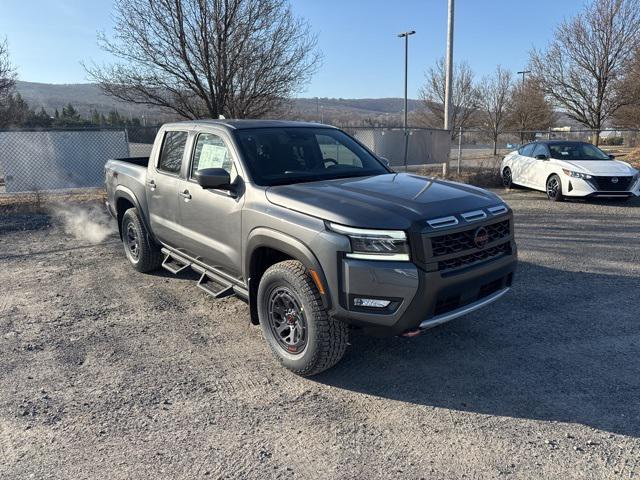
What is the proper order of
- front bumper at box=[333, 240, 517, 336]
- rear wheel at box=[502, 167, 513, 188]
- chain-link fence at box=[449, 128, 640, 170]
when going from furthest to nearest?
chain-link fence at box=[449, 128, 640, 170] → rear wheel at box=[502, 167, 513, 188] → front bumper at box=[333, 240, 517, 336]

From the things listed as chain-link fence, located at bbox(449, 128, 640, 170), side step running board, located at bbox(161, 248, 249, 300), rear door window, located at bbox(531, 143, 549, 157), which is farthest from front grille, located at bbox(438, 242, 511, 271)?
chain-link fence, located at bbox(449, 128, 640, 170)

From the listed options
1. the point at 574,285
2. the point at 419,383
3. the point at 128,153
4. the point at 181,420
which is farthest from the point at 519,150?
the point at 181,420

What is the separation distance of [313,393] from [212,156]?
93.9 inches

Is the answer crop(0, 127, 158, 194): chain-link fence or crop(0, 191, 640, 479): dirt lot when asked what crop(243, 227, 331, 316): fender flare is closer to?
crop(0, 191, 640, 479): dirt lot

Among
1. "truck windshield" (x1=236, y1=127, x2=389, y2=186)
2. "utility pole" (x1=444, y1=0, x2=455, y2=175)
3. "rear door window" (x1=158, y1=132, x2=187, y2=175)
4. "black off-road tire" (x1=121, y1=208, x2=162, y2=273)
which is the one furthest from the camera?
"utility pole" (x1=444, y1=0, x2=455, y2=175)

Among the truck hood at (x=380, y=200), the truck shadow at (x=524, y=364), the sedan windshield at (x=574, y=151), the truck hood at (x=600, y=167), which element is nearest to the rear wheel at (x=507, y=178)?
the sedan windshield at (x=574, y=151)

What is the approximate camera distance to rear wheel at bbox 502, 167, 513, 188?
1326cm

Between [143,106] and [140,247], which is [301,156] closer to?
[140,247]

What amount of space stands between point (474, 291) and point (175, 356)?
96.4 inches

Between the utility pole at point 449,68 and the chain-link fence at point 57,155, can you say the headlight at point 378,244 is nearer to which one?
the chain-link fence at point 57,155

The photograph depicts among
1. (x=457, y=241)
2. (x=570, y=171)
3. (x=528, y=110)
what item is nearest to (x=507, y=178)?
(x=570, y=171)

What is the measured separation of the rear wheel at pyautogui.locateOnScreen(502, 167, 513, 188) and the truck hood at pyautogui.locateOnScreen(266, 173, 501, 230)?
32.7 ft

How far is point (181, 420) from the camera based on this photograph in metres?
3.16

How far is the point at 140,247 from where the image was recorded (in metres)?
6.07
